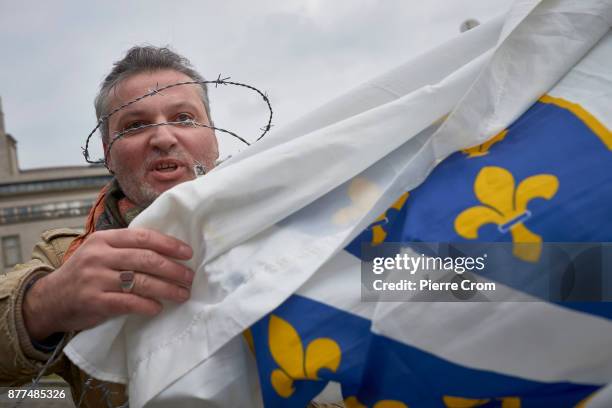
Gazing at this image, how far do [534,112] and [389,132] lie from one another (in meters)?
0.25

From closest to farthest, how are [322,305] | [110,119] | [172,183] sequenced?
[322,305] → [172,183] → [110,119]

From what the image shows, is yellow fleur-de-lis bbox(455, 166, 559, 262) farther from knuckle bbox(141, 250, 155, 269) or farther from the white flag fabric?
knuckle bbox(141, 250, 155, 269)

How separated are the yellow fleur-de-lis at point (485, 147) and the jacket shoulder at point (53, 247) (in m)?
1.30

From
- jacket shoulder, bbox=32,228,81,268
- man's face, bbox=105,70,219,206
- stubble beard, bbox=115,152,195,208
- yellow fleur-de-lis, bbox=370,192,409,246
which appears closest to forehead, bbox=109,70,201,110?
man's face, bbox=105,70,219,206

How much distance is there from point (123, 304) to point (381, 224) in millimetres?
493

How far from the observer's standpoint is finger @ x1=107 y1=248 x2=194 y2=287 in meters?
0.72

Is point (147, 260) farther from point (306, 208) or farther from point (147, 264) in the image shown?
point (306, 208)

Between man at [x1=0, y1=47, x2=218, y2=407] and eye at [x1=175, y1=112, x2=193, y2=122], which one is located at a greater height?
eye at [x1=175, y1=112, x2=193, y2=122]

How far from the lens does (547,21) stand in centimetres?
74

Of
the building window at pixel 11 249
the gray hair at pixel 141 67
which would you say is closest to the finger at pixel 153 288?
the gray hair at pixel 141 67

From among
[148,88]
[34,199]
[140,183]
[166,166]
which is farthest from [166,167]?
[34,199]

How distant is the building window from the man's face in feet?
66.8

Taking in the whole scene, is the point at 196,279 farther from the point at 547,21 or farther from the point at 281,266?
the point at 547,21

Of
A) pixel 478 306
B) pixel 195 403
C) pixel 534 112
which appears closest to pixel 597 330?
pixel 478 306
